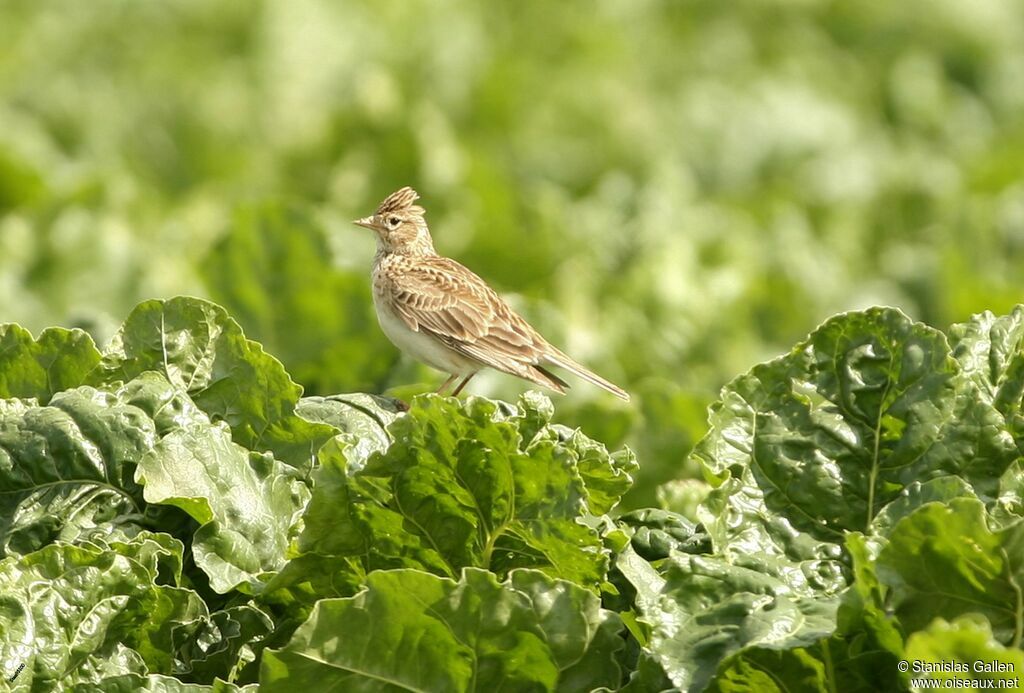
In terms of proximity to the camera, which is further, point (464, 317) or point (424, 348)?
point (464, 317)

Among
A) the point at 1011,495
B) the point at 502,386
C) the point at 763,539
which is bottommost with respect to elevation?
the point at 763,539

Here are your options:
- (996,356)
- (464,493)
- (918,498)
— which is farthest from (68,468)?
(996,356)

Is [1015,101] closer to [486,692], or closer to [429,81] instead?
[429,81]

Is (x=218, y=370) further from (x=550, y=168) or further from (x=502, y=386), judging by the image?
(x=550, y=168)

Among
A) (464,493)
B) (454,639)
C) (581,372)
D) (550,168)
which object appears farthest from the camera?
(550,168)

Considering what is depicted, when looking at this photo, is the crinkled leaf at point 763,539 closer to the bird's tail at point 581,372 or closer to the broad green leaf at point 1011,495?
the broad green leaf at point 1011,495

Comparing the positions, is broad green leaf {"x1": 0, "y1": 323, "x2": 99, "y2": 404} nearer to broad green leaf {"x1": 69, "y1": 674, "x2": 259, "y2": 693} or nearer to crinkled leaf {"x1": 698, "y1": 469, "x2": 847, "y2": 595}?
broad green leaf {"x1": 69, "y1": 674, "x2": 259, "y2": 693}
